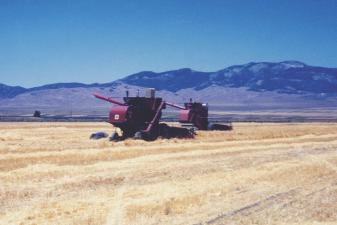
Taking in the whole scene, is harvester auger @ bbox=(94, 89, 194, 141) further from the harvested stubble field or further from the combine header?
the harvested stubble field

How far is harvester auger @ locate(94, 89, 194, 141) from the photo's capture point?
1569 inches

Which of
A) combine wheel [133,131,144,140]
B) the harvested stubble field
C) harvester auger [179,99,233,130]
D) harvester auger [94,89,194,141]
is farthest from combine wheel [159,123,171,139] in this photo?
harvester auger [179,99,233,130]

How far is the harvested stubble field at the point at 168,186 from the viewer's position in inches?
555

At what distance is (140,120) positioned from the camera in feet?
135

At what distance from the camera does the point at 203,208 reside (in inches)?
590

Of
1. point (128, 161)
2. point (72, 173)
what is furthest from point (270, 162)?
point (72, 173)

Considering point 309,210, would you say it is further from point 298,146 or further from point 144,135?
point 144,135

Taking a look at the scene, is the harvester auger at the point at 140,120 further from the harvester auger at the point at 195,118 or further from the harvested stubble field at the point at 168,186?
the harvester auger at the point at 195,118

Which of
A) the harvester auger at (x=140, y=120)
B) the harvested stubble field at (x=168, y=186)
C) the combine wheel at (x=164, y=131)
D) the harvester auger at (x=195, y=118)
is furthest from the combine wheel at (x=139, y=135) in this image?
the harvester auger at (x=195, y=118)

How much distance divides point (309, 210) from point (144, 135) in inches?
981

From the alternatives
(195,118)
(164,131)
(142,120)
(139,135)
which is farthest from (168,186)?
(195,118)

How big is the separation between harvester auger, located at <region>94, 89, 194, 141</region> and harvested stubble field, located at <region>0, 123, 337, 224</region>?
7.36 metres

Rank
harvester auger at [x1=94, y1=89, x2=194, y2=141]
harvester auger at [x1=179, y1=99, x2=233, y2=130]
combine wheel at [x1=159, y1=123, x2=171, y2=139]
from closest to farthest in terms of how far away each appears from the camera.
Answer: harvester auger at [x1=94, y1=89, x2=194, y2=141] → combine wheel at [x1=159, y1=123, x2=171, y2=139] → harvester auger at [x1=179, y1=99, x2=233, y2=130]

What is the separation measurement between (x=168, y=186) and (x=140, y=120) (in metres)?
22.8
